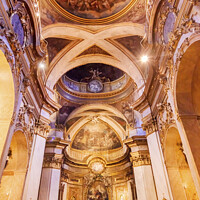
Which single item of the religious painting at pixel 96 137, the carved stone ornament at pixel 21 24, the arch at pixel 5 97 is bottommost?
the arch at pixel 5 97

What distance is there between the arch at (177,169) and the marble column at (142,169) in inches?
170

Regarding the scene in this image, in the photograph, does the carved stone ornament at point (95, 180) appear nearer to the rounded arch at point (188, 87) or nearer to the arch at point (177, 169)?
the arch at point (177, 169)

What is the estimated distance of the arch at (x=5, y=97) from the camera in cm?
507

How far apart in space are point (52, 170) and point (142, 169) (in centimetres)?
586

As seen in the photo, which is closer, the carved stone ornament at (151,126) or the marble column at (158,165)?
the marble column at (158,165)

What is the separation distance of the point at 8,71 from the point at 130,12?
23.8 ft

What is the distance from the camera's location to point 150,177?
11.3 meters

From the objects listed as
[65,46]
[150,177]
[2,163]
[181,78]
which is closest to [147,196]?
[150,177]

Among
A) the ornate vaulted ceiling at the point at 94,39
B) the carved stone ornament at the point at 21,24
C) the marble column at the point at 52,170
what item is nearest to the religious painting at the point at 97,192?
the marble column at the point at 52,170

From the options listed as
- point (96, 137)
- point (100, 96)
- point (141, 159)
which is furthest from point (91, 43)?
point (96, 137)

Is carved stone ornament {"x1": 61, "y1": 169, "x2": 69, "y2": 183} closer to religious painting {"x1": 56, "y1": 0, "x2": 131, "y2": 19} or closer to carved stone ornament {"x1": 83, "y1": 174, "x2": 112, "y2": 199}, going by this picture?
carved stone ornament {"x1": 83, "y1": 174, "x2": 112, "y2": 199}

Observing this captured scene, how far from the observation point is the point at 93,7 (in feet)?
34.3

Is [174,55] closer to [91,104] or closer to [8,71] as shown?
[8,71]

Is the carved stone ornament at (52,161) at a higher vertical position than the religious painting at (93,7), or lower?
lower
